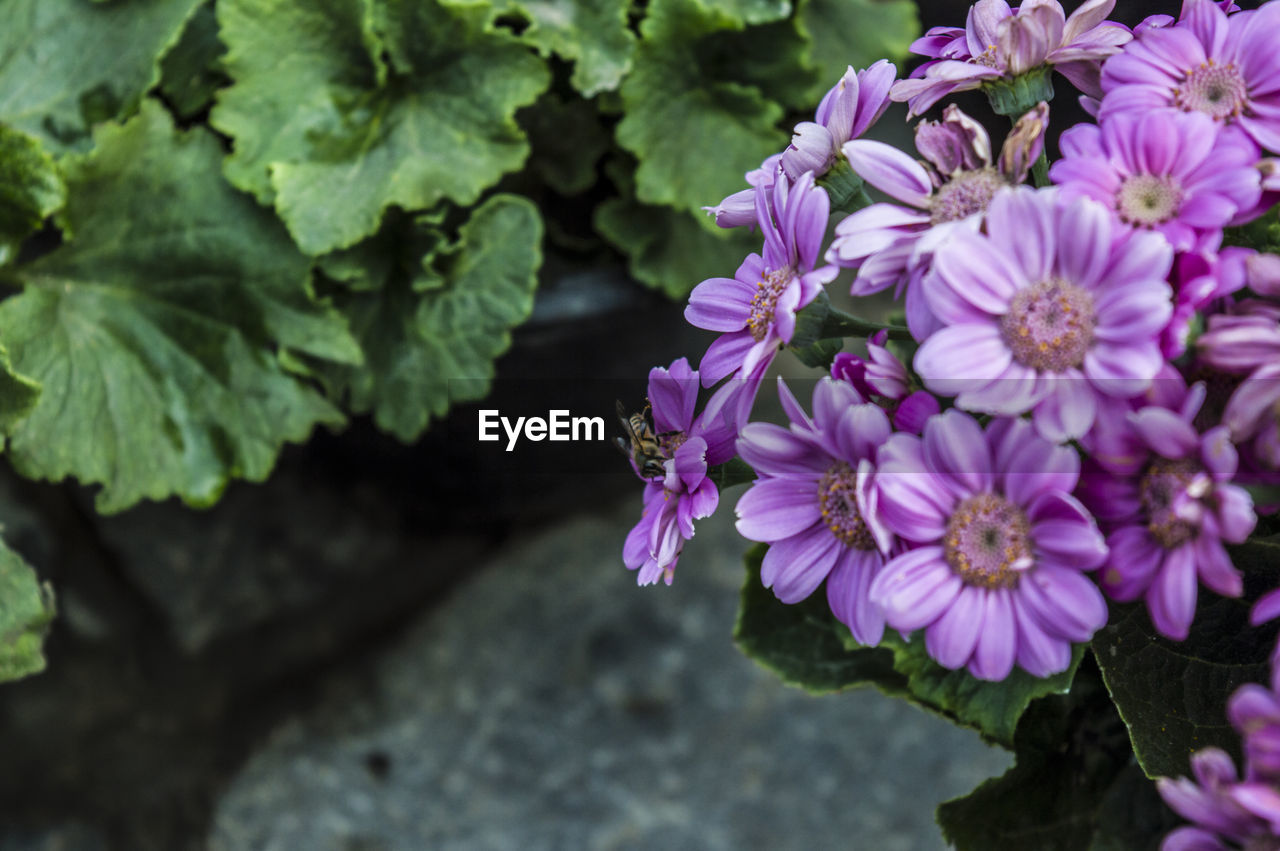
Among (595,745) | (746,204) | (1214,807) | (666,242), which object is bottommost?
(595,745)

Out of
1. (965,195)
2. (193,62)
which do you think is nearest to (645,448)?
(965,195)

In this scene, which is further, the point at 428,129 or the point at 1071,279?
the point at 428,129

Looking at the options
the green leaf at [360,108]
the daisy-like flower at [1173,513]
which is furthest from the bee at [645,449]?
the green leaf at [360,108]

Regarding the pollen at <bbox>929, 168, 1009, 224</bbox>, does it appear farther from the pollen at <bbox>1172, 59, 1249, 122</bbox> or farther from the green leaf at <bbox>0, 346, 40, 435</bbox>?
the green leaf at <bbox>0, 346, 40, 435</bbox>

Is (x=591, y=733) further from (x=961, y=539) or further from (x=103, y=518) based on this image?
(x=961, y=539)

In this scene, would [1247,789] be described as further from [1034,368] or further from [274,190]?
[274,190]

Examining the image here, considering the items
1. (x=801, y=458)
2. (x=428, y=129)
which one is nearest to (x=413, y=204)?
(x=428, y=129)
